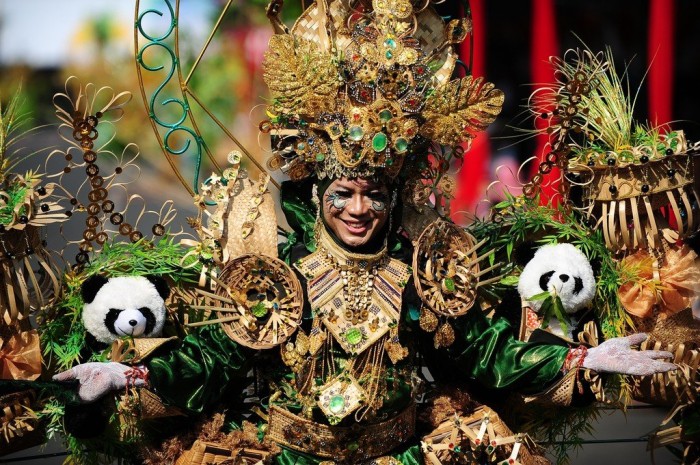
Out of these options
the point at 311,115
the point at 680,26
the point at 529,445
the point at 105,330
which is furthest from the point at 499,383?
the point at 680,26

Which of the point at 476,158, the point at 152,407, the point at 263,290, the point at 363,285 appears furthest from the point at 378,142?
the point at 476,158

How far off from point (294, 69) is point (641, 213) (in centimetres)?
122

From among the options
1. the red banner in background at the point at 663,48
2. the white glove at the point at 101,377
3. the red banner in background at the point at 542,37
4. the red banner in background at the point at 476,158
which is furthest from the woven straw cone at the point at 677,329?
the red banner in background at the point at 663,48

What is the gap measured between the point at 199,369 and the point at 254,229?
471 mm

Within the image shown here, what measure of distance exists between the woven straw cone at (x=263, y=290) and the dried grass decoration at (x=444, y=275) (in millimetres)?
366

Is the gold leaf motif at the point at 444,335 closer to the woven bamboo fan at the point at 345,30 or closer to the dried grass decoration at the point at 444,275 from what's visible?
the dried grass decoration at the point at 444,275

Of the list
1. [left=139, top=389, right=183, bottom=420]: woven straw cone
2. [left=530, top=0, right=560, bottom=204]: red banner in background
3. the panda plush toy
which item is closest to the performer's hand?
the panda plush toy

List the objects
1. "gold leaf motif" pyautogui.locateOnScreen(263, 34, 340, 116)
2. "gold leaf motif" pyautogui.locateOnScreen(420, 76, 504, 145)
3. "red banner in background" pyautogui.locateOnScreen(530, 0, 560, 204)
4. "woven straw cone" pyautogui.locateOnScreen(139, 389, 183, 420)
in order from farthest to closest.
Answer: "red banner in background" pyautogui.locateOnScreen(530, 0, 560, 204), "gold leaf motif" pyautogui.locateOnScreen(420, 76, 504, 145), "gold leaf motif" pyautogui.locateOnScreen(263, 34, 340, 116), "woven straw cone" pyautogui.locateOnScreen(139, 389, 183, 420)

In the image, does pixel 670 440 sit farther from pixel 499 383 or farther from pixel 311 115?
pixel 311 115

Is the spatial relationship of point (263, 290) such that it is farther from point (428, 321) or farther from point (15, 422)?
point (15, 422)

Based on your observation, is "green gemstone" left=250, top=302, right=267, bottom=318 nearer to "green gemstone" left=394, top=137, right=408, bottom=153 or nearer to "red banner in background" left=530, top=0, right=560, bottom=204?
"green gemstone" left=394, top=137, right=408, bottom=153

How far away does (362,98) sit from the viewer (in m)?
3.29

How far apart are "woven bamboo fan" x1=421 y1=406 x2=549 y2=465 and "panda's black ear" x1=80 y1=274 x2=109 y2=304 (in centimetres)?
108

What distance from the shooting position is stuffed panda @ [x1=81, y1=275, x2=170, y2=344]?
11.0 ft
